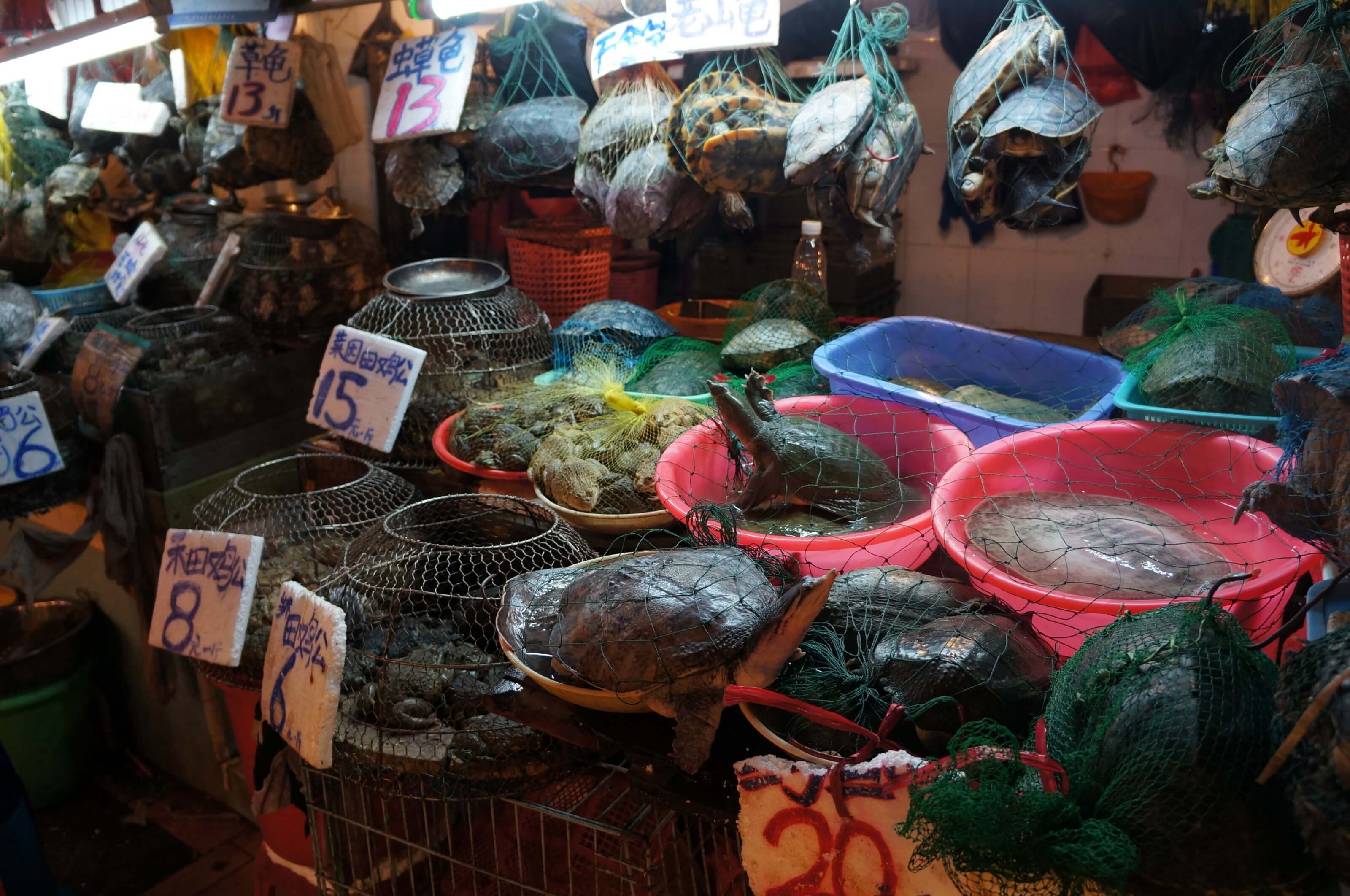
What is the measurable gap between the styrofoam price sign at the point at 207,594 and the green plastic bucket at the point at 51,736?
1887 millimetres

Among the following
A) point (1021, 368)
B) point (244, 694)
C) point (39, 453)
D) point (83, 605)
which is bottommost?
point (83, 605)

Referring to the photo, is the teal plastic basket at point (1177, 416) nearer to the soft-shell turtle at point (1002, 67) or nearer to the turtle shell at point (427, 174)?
the soft-shell turtle at point (1002, 67)

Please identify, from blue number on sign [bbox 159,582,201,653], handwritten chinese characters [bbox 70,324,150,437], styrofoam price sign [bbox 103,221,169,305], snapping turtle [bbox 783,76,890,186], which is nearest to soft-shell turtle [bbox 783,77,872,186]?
snapping turtle [bbox 783,76,890,186]

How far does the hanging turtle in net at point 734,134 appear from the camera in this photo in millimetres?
2217

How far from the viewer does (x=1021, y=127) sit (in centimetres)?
179

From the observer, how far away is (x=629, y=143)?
2.58 meters

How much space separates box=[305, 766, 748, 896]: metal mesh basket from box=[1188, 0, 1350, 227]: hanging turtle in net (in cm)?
124

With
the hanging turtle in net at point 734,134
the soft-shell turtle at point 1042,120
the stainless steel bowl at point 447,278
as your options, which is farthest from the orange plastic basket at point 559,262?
the soft-shell turtle at point 1042,120

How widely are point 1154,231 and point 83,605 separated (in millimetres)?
4102

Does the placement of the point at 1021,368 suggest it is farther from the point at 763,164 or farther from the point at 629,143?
the point at 629,143

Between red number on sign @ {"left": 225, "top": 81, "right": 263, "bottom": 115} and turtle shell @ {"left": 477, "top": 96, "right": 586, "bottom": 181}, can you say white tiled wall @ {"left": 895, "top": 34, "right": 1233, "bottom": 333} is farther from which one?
red number on sign @ {"left": 225, "top": 81, "right": 263, "bottom": 115}

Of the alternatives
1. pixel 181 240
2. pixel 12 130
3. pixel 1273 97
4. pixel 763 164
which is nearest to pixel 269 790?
pixel 763 164

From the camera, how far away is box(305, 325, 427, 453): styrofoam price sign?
96.3 inches

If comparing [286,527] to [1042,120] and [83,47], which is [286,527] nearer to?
[83,47]
